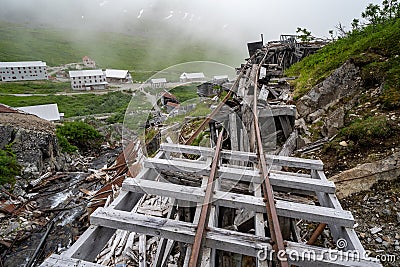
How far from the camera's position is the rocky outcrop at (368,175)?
11.4 feet

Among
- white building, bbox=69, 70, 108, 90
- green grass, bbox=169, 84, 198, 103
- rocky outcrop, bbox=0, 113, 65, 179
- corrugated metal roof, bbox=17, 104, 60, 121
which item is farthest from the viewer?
white building, bbox=69, 70, 108, 90

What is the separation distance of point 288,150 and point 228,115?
160 centimetres

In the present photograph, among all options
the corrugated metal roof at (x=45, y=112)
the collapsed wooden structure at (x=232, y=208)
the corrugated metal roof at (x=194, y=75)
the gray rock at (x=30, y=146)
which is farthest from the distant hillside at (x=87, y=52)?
the collapsed wooden structure at (x=232, y=208)

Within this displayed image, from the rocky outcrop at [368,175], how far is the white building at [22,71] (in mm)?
86257

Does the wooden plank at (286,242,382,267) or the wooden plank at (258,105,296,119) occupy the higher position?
the wooden plank at (258,105,296,119)

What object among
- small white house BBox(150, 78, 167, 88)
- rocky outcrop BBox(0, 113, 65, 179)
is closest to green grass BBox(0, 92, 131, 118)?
rocky outcrop BBox(0, 113, 65, 179)

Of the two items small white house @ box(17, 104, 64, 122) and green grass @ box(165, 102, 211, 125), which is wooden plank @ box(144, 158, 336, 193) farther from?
small white house @ box(17, 104, 64, 122)

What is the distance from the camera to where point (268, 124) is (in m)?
4.36

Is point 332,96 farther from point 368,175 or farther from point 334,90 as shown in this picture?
point 368,175

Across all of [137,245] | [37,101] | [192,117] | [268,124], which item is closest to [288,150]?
[268,124]

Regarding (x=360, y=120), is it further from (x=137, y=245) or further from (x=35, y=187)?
(x=35, y=187)

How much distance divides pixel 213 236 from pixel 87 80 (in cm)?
7217

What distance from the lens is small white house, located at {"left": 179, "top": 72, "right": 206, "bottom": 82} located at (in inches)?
136

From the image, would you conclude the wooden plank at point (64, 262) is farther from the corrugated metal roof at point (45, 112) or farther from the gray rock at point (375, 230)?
the corrugated metal roof at point (45, 112)
